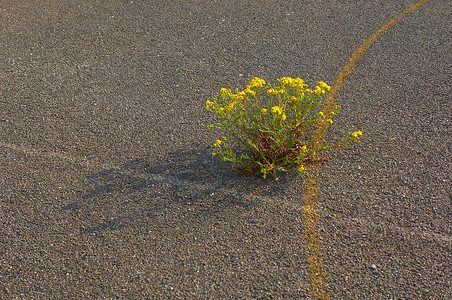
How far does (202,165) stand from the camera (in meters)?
4.61

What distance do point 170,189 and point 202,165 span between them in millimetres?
467

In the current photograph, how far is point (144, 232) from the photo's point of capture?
3.93 m

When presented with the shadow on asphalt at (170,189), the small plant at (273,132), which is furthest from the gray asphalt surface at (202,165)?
the small plant at (273,132)

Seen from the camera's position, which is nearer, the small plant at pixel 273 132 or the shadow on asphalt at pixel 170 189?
the shadow on asphalt at pixel 170 189

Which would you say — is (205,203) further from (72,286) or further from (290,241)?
(72,286)

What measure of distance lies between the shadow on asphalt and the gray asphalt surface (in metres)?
0.02

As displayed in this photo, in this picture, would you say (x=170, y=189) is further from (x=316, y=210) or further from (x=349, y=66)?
(x=349, y=66)

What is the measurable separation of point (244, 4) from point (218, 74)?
2.35 m

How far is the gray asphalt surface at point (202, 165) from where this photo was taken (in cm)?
357

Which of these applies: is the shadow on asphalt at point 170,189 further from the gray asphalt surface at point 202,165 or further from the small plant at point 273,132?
the small plant at point 273,132

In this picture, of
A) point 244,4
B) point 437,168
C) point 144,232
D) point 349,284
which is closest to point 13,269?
point 144,232

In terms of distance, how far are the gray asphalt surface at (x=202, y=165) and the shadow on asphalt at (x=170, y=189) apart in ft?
0.05

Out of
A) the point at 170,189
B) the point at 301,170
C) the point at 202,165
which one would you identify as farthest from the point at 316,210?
the point at 170,189

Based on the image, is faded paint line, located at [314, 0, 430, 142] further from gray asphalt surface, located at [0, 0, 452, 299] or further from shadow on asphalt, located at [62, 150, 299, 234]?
shadow on asphalt, located at [62, 150, 299, 234]
